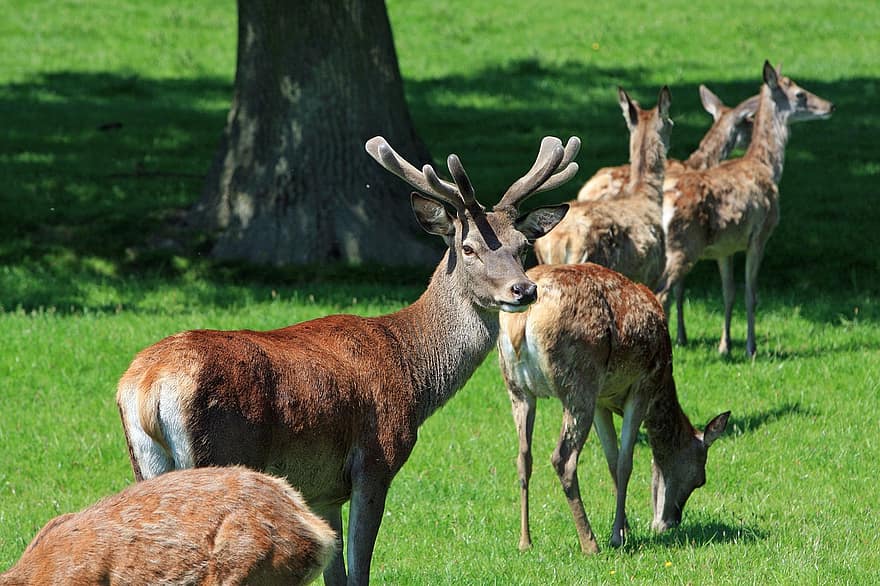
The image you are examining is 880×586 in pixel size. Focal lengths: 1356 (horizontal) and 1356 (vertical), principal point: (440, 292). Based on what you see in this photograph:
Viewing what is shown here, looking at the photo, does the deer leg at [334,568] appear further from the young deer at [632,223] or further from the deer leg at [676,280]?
the deer leg at [676,280]

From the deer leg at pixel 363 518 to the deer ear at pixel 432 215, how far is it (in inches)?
56.5

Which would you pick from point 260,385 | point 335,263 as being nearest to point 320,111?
point 335,263

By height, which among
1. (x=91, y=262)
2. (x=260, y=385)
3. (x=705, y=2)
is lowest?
(x=91, y=262)

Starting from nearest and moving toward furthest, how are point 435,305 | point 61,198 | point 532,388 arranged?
point 435,305
point 532,388
point 61,198

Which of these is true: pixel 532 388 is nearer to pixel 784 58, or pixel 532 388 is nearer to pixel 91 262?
pixel 91 262

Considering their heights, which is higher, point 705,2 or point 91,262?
point 705,2

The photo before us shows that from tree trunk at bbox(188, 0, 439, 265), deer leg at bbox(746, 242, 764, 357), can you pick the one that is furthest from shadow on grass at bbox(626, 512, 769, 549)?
tree trunk at bbox(188, 0, 439, 265)

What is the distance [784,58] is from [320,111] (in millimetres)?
12633

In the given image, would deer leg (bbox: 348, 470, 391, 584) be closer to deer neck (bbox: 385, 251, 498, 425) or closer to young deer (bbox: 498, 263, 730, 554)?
deer neck (bbox: 385, 251, 498, 425)

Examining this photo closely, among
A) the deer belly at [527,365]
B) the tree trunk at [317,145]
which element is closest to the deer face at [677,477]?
the deer belly at [527,365]

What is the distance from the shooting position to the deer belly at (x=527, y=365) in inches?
308

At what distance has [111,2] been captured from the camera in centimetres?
2800

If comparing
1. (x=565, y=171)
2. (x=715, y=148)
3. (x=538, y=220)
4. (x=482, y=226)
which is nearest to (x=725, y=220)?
(x=715, y=148)

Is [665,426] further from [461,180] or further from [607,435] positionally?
[461,180]
